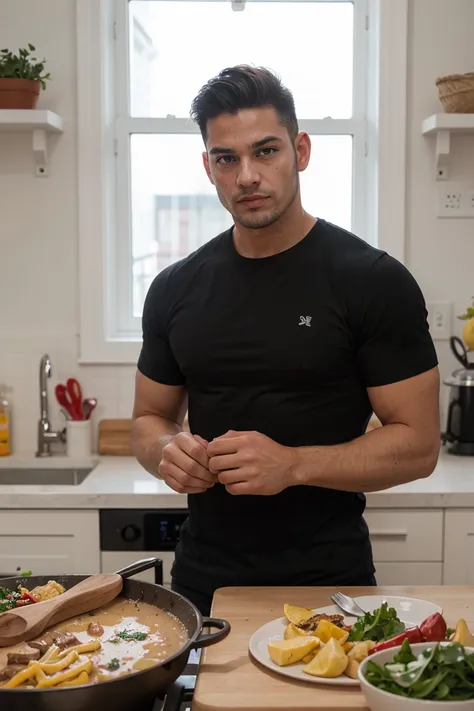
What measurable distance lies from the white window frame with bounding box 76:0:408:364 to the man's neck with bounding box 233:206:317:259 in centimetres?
131

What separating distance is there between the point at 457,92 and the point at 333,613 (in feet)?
6.33

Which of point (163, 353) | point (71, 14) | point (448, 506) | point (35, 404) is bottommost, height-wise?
point (448, 506)

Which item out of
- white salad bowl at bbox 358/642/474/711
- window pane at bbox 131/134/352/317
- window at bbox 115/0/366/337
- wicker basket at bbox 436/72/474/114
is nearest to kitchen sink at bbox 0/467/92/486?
window at bbox 115/0/366/337

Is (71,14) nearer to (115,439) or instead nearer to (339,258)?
(115,439)

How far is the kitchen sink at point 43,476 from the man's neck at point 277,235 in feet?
4.54

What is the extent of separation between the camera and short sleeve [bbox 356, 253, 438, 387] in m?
1.58

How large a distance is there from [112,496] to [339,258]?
42.1 inches

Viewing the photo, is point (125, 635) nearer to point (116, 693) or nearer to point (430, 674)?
point (116, 693)

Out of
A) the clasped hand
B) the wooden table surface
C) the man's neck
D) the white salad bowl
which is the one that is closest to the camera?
the white salad bowl

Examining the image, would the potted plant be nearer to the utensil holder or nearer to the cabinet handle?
the utensil holder

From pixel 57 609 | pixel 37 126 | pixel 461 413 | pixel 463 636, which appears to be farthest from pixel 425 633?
pixel 37 126

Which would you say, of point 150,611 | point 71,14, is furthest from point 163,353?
point 71,14

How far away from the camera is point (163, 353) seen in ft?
6.00

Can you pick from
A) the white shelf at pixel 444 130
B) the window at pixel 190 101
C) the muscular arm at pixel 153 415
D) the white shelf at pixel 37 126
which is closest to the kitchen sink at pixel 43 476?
the window at pixel 190 101
